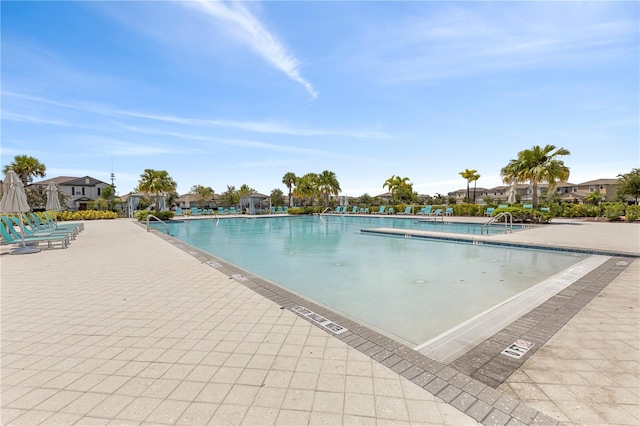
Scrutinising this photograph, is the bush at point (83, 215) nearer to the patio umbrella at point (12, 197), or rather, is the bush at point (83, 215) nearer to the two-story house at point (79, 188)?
the two-story house at point (79, 188)

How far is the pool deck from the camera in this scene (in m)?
1.82

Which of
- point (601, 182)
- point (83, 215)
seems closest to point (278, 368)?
point (83, 215)

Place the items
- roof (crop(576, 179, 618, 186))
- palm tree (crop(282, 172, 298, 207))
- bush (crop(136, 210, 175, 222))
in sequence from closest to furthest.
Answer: bush (crop(136, 210, 175, 222)), palm tree (crop(282, 172, 298, 207)), roof (crop(576, 179, 618, 186))

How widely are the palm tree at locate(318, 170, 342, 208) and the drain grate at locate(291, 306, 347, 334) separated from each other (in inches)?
1379

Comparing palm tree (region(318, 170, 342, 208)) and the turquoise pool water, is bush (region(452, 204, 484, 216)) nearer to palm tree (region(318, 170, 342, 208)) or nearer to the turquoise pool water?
the turquoise pool water

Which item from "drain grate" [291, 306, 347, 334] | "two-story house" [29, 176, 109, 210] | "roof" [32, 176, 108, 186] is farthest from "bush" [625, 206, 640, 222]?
"roof" [32, 176, 108, 186]

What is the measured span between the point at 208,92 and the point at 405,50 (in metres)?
10.8

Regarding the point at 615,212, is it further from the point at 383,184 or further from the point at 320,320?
the point at 320,320

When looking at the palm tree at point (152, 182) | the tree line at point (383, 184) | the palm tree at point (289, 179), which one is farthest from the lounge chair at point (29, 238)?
the palm tree at point (289, 179)

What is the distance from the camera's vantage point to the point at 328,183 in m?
38.6

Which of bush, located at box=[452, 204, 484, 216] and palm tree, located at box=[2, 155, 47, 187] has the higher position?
palm tree, located at box=[2, 155, 47, 187]

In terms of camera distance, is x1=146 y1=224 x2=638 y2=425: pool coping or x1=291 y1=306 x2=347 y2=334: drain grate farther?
x1=291 y1=306 x2=347 y2=334: drain grate

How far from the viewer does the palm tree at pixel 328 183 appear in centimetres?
3850

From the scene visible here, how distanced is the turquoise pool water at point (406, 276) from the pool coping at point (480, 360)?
2.72ft
